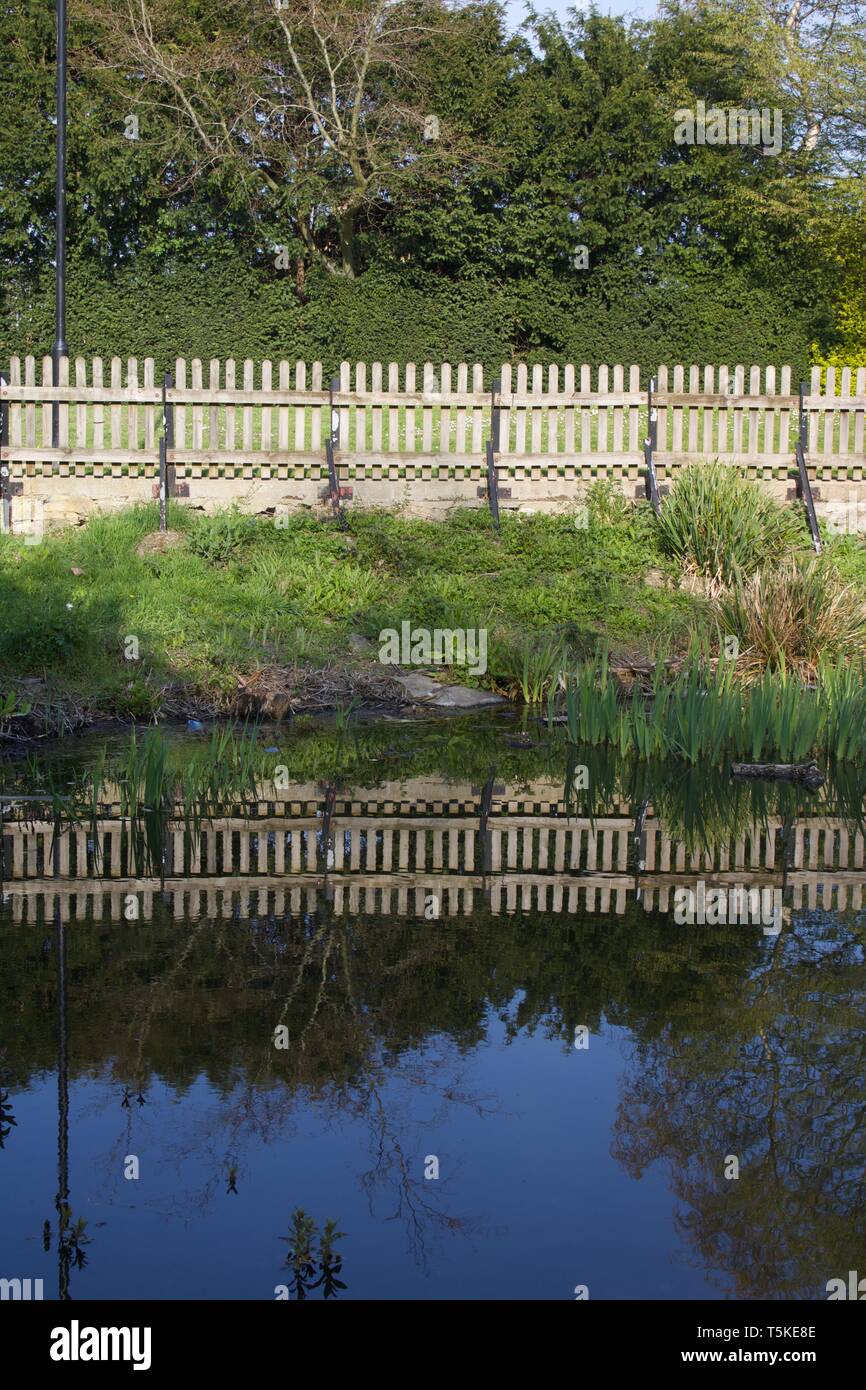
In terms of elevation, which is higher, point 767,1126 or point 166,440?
point 166,440

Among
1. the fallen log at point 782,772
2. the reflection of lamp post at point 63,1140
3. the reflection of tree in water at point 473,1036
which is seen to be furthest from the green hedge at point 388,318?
the reflection of lamp post at point 63,1140

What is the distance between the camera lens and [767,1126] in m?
4.16

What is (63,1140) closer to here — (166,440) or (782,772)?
(782,772)

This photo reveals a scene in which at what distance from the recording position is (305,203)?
2800cm

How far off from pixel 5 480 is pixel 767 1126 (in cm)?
1340

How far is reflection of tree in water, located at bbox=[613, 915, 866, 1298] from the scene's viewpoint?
3566mm

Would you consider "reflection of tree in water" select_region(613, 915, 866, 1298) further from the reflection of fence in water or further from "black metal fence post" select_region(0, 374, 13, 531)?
"black metal fence post" select_region(0, 374, 13, 531)

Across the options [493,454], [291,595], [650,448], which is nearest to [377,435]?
[493,454]

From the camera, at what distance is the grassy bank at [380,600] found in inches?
465

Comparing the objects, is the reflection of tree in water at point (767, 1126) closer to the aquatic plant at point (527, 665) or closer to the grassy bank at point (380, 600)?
the grassy bank at point (380, 600)
